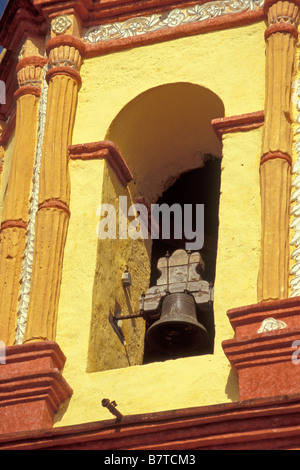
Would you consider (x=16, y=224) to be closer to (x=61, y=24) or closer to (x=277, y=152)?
(x=61, y=24)

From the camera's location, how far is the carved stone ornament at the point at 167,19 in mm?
11773

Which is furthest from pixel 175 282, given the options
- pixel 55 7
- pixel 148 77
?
pixel 55 7

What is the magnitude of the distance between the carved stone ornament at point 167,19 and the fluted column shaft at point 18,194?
0.45 metres

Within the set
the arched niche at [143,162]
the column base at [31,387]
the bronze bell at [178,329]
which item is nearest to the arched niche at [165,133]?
the arched niche at [143,162]

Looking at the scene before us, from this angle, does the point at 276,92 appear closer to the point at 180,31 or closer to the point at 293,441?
the point at 180,31

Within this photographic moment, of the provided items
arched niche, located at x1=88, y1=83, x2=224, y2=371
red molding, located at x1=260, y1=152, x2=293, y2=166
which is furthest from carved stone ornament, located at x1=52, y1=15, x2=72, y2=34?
red molding, located at x1=260, y1=152, x2=293, y2=166

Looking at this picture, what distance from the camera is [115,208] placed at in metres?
11.5

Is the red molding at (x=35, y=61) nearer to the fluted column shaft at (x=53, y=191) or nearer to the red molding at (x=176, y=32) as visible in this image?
the fluted column shaft at (x=53, y=191)

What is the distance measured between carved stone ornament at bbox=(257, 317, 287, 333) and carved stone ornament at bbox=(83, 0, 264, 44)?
263 centimetres

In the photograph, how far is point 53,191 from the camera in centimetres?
1122

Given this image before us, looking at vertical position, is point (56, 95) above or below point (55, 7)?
below

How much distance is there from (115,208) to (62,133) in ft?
1.98

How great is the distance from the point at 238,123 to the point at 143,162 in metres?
1.07

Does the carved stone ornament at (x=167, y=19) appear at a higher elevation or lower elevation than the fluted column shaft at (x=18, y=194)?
higher
